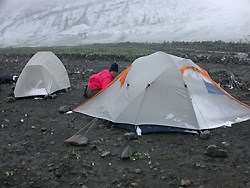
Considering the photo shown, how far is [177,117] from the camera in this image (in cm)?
711

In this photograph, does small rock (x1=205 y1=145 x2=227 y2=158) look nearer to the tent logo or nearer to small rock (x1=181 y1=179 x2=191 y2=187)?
small rock (x1=181 y1=179 x2=191 y2=187)

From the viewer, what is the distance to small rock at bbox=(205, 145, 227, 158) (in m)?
6.08

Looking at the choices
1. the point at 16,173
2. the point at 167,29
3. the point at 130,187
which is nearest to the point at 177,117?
the point at 130,187

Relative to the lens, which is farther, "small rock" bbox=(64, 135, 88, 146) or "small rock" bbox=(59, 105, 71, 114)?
"small rock" bbox=(59, 105, 71, 114)

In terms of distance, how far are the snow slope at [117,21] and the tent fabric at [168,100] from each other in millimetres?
31469

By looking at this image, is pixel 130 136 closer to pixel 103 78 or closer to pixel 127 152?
pixel 127 152

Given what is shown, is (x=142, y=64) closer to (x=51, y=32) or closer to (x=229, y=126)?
(x=229, y=126)

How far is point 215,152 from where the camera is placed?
241 inches

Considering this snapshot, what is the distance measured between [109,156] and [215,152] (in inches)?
69.4

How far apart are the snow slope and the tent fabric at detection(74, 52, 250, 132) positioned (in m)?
31.5

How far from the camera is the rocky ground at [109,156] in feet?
17.9

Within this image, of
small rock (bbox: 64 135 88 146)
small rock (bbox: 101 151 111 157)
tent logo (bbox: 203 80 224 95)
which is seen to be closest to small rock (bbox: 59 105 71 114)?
small rock (bbox: 64 135 88 146)

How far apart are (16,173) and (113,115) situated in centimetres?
244

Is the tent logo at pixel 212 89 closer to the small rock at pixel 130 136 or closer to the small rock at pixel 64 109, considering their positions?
the small rock at pixel 130 136
